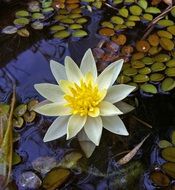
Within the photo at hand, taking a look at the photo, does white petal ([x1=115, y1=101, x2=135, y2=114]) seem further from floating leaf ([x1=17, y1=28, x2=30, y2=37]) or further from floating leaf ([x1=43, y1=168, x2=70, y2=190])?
floating leaf ([x1=17, y1=28, x2=30, y2=37])

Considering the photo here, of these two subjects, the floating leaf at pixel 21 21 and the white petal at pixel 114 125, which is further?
the floating leaf at pixel 21 21

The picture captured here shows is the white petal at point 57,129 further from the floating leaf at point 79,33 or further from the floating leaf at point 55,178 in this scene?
the floating leaf at point 79,33

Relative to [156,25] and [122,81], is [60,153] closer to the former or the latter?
[122,81]

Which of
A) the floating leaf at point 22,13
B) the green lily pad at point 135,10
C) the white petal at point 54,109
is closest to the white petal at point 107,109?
the white petal at point 54,109

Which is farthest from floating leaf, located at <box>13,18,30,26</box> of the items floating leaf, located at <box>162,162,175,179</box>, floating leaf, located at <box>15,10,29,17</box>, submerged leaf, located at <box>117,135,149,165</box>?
floating leaf, located at <box>162,162,175,179</box>

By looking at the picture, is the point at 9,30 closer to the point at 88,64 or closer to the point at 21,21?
the point at 21,21

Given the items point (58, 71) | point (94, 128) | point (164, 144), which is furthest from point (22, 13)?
point (164, 144)

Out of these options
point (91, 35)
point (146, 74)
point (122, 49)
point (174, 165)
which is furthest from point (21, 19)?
point (174, 165)
